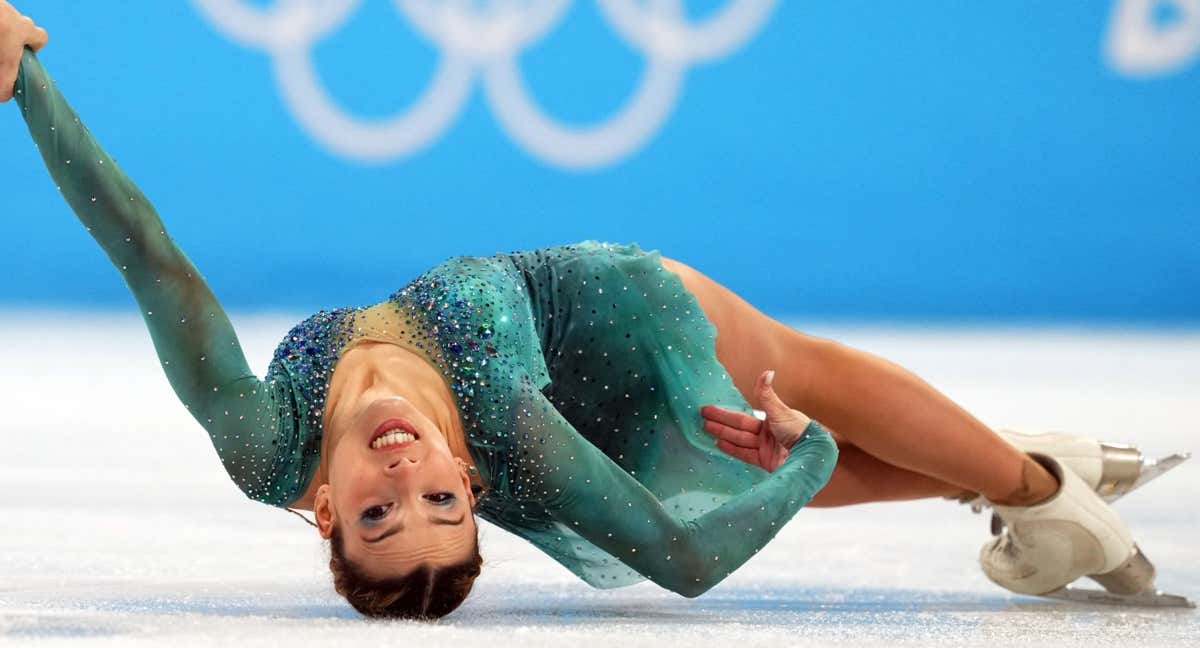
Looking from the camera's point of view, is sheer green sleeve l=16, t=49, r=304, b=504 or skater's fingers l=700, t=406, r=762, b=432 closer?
sheer green sleeve l=16, t=49, r=304, b=504

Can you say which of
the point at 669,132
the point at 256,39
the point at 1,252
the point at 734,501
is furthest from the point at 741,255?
the point at 734,501

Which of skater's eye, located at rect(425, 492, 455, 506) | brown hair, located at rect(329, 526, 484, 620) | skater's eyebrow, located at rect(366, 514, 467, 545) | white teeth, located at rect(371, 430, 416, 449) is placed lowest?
brown hair, located at rect(329, 526, 484, 620)

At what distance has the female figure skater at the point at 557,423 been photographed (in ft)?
6.55

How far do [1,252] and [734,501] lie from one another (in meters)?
4.86

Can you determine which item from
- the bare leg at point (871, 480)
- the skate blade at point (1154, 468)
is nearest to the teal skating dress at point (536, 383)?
the bare leg at point (871, 480)

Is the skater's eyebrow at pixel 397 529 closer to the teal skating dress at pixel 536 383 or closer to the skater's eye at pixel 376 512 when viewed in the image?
the skater's eye at pixel 376 512

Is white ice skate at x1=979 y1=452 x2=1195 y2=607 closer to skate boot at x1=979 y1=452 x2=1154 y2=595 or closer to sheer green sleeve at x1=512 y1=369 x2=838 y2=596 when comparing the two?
skate boot at x1=979 y1=452 x2=1154 y2=595

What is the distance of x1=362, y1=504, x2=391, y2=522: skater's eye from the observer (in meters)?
2.00

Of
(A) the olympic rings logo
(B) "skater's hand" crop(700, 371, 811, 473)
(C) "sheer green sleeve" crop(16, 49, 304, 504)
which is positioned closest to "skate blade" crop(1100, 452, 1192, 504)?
Result: (B) "skater's hand" crop(700, 371, 811, 473)

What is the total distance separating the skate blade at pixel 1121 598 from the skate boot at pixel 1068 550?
1 centimetres

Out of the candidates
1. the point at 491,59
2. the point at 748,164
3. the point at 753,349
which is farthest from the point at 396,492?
the point at 748,164

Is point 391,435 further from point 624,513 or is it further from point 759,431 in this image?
point 759,431

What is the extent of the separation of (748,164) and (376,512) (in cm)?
455

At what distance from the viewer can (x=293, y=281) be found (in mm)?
6355
